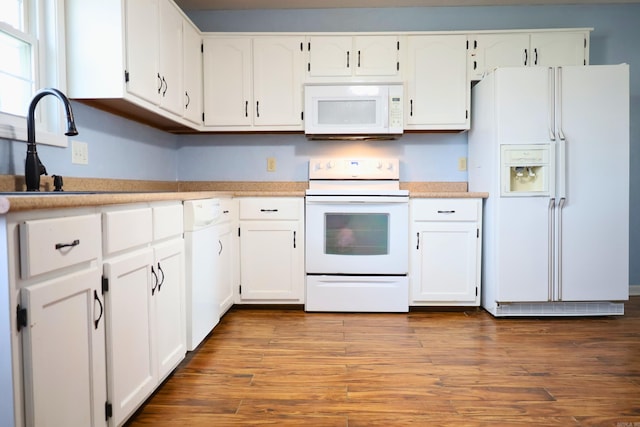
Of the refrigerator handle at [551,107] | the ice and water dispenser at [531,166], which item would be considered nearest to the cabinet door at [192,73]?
the ice and water dispenser at [531,166]

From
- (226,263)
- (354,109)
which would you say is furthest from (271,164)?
(226,263)

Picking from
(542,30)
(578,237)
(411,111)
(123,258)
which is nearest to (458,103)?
(411,111)

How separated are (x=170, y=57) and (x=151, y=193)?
4.16 ft

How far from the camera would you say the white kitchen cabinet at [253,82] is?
10.1ft

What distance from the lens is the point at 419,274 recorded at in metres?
2.90

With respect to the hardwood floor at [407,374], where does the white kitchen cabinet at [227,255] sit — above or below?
above

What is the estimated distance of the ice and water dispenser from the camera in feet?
8.79

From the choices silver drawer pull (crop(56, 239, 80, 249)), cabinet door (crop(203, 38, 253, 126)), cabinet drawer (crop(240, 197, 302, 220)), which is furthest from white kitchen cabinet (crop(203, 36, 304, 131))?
silver drawer pull (crop(56, 239, 80, 249))

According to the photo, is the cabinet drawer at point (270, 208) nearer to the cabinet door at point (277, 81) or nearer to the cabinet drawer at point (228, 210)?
the cabinet drawer at point (228, 210)

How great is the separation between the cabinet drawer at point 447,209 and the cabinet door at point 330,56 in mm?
1160

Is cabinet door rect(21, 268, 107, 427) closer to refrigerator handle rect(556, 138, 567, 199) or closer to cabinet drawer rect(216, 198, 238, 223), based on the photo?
cabinet drawer rect(216, 198, 238, 223)

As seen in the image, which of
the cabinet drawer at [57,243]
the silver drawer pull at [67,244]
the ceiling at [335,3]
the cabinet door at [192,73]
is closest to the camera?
the cabinet drawer at [57,243]

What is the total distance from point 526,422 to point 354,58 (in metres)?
2.57

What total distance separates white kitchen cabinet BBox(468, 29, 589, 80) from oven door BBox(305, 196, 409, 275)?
128 cm
